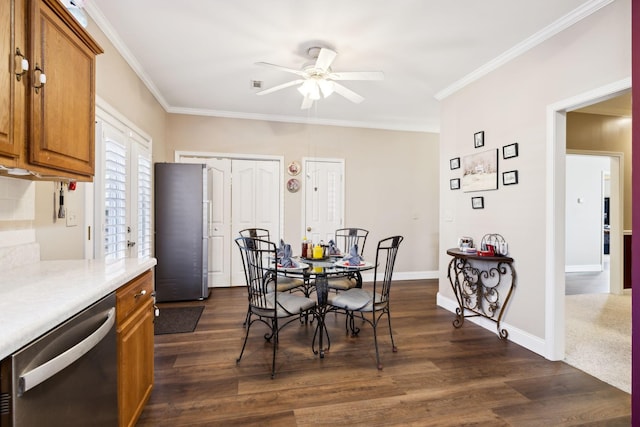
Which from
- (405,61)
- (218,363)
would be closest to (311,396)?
(218,363)

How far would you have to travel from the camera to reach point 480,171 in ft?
11.5

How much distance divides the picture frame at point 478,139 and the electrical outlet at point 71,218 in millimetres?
3903

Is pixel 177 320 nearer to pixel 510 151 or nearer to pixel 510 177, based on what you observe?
pixel 510 177

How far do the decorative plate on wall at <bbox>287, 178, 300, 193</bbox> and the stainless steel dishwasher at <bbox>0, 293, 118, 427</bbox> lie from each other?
3.93 metres

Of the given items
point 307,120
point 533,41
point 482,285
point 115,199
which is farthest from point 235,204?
point 533,41

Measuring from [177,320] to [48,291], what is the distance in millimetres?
2553

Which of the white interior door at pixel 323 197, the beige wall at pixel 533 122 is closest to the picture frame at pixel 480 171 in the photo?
the beige wall at pixel 533 122

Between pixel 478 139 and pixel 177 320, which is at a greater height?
pixel 478 139

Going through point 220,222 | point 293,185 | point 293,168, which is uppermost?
point 293,168

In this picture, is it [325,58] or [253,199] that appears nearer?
[325,58]

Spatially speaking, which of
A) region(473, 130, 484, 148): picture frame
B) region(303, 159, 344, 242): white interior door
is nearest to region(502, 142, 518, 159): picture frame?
region(473, 130, 484, 148): picture frame

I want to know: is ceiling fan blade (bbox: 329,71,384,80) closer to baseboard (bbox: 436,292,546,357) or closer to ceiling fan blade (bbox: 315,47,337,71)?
ceiling fan blade (bbox: 315,47,337,71)

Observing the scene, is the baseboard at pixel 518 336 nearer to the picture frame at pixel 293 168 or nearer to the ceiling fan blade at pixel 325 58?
the ceiling fan blade at pixel 325 58

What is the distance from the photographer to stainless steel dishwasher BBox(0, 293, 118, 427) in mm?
829
